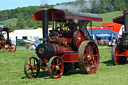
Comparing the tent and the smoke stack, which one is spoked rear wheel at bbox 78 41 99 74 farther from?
the tent

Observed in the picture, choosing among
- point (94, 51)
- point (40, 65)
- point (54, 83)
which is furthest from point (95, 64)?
point (54, 83)

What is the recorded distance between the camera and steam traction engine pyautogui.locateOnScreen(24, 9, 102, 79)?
7.78 meters

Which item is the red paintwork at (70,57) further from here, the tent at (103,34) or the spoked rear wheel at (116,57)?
the tent at (103,34)

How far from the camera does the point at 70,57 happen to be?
8.11 metres

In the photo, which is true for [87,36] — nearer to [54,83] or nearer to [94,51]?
[94,51]

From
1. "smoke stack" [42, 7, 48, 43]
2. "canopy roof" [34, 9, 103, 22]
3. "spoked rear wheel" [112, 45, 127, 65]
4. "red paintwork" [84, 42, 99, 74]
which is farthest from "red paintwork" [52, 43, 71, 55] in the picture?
"spoked rear wheel" [112, 45, 127, 65]

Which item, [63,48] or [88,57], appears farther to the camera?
[88,57]

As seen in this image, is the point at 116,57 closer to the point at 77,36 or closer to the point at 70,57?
the point at 77,36

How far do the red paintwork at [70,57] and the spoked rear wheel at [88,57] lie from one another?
0.46 feet

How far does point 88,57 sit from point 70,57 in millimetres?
786

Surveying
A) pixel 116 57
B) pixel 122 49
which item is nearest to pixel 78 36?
pixel 116 57

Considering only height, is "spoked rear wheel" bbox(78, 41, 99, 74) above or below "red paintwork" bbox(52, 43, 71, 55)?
below

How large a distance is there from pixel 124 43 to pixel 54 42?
4.03 m

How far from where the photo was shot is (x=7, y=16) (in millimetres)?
129250
